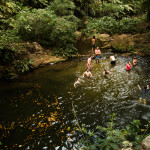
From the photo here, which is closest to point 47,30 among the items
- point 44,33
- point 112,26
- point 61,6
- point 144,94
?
point 44,33

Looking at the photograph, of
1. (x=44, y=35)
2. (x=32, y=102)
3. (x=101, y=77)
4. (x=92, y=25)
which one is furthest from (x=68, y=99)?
(x=92, y=25)

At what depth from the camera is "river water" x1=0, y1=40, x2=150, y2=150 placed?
19.2 ft

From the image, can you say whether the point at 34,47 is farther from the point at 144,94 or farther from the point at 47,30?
the point at 144,94

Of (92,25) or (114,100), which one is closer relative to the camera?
(114,100)

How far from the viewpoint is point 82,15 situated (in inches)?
1086

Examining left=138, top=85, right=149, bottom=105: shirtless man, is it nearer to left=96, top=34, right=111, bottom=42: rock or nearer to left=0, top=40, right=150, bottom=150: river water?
left=0, top=40, right=150, bottom=150: river water

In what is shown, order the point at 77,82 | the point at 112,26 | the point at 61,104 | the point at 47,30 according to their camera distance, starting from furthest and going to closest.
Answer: the point at 112,26 < the point at 47,30 < the point at 77,82 < the point at 61,104

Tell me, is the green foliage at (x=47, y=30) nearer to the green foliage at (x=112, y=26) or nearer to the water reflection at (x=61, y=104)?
the water reflection at (x=61, y=104)

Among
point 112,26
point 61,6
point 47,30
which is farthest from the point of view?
point 112,26

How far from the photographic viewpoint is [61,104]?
7.82m

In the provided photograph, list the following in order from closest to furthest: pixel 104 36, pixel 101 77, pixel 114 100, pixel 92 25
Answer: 1. pixel 114 100
2. pixel 101 77
3. pixel 104 36
4. pixel 92 25

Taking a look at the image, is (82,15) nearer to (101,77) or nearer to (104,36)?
(104,36)

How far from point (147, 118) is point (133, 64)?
Answer: 6750mm

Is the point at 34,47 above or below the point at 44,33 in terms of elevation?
below
